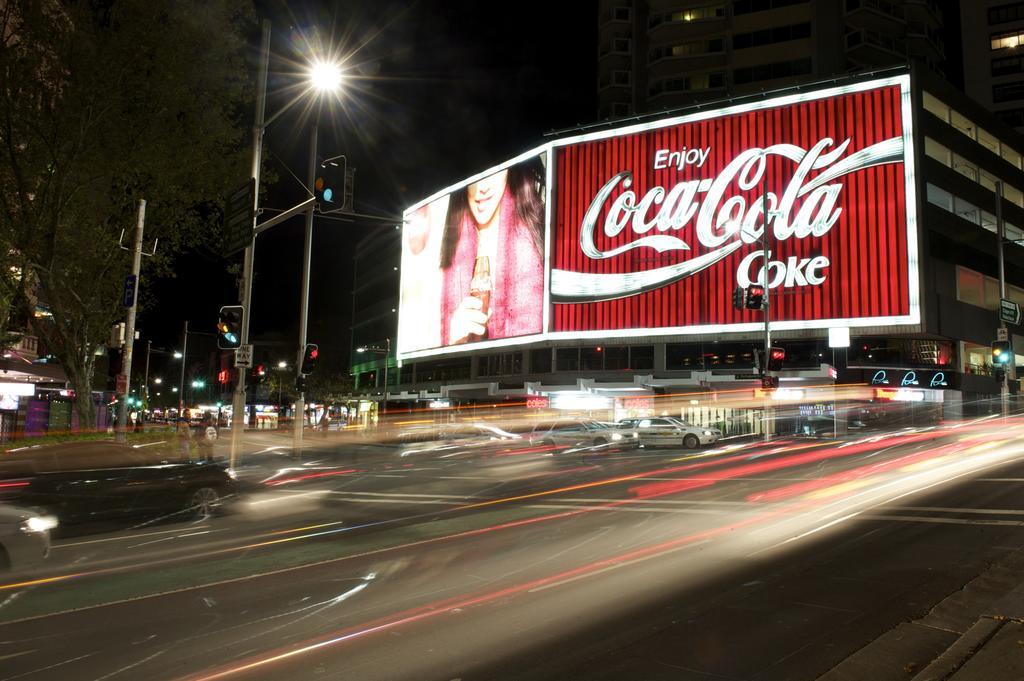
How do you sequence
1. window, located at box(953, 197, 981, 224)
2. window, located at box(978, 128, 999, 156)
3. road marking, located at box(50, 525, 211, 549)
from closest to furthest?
road marking, located at box(50, 525, 211, 549), window, located at box(953, 197, 981, 224), window, located at box(978, 128, 999, 156)

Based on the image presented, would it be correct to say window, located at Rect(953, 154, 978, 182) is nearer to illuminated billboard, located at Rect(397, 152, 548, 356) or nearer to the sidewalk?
illuminated billboard, located at Rect(397, 152, 548, 356)

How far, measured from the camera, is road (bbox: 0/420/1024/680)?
18.2ft

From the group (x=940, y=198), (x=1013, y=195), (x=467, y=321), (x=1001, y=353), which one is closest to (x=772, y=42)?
(x=1013, y=195)

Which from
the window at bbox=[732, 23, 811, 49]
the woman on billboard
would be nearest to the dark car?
the woman on billboard

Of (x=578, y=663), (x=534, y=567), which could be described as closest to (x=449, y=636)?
(x=578, y=663)

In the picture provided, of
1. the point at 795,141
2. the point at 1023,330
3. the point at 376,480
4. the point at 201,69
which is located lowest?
the point at 376,480

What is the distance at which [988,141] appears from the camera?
152ft

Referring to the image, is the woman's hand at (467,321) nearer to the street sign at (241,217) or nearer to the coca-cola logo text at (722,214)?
the coca-cola logo text at (722,214)

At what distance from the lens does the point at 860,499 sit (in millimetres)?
12477

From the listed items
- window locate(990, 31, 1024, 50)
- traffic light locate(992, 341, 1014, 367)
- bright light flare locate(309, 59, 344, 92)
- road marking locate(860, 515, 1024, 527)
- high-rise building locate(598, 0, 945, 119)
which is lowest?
road marking locate(860, 515, 1024, 527)

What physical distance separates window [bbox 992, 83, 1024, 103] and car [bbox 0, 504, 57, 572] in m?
96.7

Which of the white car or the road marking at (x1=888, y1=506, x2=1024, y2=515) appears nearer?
the road marking at (x1=888, y1=506, x2=1024, y2=515)

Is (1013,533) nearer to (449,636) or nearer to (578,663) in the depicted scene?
(578,663)

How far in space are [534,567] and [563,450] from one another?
19000 millimetres
